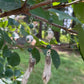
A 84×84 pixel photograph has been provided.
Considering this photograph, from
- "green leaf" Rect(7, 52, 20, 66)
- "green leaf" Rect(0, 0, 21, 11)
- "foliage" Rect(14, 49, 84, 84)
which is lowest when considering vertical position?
"foliage" Rect(14, 49, 84, 84)

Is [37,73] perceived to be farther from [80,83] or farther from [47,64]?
[47,64]

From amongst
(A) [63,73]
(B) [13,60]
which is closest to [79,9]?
Answer: (B) [13,60]

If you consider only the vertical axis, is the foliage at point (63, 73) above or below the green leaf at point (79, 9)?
below

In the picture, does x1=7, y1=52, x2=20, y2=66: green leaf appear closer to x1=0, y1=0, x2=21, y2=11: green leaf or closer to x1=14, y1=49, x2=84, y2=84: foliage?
x1=0, y1=0, x2=21, y2=11: green leaf

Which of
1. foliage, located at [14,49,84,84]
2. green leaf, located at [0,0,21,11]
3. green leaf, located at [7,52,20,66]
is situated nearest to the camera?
green leaf, located at [0,0,21,11]

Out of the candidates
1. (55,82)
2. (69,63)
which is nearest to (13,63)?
(55,82)

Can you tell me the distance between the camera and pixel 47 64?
1.69 feet

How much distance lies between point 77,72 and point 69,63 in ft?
1.83

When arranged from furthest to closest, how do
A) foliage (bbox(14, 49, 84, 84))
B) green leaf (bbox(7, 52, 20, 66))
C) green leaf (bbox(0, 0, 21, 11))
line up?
foliage (bbox(14, 49, 84, 84)), green leaf (bbox(7, 52, 20, 66)), green leaf (bbox(0, 0, 21, 11))

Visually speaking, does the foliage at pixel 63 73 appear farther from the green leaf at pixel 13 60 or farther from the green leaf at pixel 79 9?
the green leaf at pixel 79 9

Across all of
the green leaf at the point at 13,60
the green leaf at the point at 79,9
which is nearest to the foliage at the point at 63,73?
the green leaf at the point at 13,60

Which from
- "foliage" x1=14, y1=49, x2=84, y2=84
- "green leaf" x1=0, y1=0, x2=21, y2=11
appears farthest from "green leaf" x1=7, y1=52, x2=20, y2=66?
"foliage" x1=14, y1=49, x2=84, y2=84

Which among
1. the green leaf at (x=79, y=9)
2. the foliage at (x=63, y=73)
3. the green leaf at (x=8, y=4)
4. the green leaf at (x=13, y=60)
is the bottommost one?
the foliage at (x=63, y=73)

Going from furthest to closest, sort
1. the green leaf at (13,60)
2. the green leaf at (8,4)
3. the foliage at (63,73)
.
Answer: the foliage at (63,73), the green leaf at (13,60), the green leaf at (8,4)
